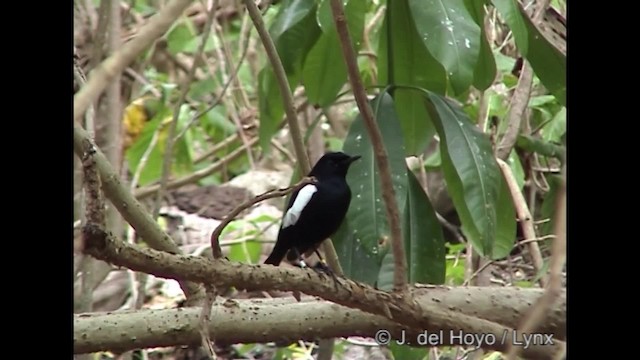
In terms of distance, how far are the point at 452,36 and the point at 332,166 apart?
53cm

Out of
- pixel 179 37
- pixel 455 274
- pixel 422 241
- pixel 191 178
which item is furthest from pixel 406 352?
pixel 179 37

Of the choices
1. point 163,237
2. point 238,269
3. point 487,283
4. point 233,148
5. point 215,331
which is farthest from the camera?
point 233,148

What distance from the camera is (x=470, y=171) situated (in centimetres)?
227

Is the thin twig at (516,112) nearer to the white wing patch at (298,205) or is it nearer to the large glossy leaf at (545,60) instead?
the large glossy leaf at (545,60)

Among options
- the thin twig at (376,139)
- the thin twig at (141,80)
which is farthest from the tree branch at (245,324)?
the thin twig at (141,80)

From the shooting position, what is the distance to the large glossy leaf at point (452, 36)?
215 centimetres

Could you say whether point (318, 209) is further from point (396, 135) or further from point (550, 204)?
point (550, 204)

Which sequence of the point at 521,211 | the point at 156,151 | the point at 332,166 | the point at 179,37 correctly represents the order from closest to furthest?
1. the point at 332,166
2. the point at 521,211
3. the point at 156,151
4. the point at 179,37

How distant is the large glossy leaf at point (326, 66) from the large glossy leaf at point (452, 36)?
39cm

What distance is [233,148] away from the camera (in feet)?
15.0

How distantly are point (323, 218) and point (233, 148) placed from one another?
2196 mm

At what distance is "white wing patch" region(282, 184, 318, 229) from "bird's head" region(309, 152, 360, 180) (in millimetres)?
45
